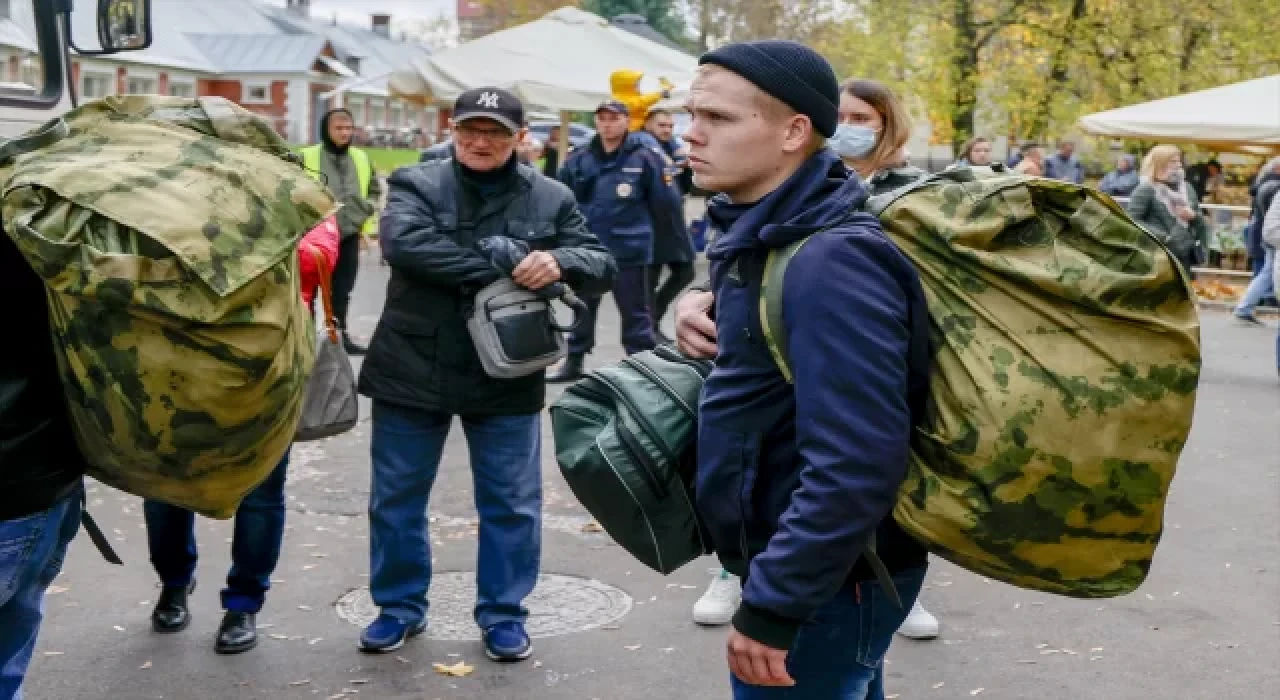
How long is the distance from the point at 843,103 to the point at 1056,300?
277 centimetres

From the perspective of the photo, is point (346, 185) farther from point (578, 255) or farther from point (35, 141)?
point (35, 141)

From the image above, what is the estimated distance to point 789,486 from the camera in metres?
2.89

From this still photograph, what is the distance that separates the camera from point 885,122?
17.6 ft

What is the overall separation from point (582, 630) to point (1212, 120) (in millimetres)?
13420

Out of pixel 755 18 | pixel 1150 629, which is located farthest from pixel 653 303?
pixel 755 18

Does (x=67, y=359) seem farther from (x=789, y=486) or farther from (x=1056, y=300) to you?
(x=1056, y=300)

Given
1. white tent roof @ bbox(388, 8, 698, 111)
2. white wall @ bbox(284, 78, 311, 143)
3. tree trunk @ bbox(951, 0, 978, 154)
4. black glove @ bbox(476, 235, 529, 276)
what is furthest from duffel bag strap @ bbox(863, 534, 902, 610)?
white wall @ bbox(284, 78, 311, 143)

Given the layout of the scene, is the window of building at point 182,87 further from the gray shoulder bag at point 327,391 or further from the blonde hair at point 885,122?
the blonde hair at point 885,122

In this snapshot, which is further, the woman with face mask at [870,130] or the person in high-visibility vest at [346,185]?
the person in high-visibility vest at [346,185]

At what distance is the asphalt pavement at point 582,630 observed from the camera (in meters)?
5.13

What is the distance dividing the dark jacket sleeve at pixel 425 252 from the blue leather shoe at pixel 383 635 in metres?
1.15

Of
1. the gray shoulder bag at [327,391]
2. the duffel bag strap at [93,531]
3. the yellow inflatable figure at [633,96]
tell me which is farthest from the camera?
the yellow inflatable figure at [633,96]

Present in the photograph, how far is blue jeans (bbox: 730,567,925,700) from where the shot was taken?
9.63 ft

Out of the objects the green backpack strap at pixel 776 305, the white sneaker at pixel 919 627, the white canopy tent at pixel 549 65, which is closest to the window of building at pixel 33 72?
the green backpack strap at pixel 776 305
